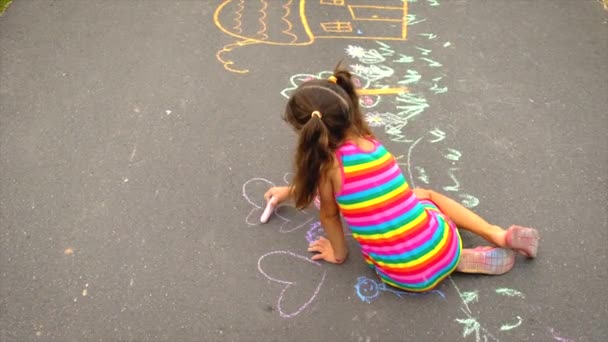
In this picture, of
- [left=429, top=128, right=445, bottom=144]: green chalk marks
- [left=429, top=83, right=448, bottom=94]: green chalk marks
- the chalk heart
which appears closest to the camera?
the chalk heart

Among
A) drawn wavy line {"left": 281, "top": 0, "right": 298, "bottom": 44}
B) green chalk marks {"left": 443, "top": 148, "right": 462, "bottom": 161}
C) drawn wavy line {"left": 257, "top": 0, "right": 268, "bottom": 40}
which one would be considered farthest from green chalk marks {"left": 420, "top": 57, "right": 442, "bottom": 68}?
drawn wavy line {"left": 257, "top": 0, "right": 268, "bottom": 40}

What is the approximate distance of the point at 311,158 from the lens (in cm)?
180

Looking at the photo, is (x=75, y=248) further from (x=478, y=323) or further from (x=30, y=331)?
(x=478, y=323)

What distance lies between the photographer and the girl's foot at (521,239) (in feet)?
7.08

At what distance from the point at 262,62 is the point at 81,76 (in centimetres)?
129

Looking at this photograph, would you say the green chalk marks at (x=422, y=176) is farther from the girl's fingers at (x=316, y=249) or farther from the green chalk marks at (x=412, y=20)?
the green chalk marks at (x=412, y=20)

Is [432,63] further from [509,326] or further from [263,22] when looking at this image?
[509,326]

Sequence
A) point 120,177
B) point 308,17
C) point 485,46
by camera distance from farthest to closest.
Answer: point 308,17 < point 485,46 < point 120,177

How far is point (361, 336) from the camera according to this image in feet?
6.63

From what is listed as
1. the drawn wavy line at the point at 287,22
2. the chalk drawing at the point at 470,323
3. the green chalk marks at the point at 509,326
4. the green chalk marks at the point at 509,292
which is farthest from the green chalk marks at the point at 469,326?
the drawn wavy line at the point at 287,22

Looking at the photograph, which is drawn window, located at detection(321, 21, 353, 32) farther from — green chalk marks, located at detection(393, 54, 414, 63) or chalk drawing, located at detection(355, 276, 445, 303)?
chalk drawing, located at detection(355, 276, 445, 303)

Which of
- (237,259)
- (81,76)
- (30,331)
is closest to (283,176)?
(237,259)

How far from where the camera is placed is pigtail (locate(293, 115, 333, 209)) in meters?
1.73

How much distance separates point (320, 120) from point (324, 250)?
792mm
